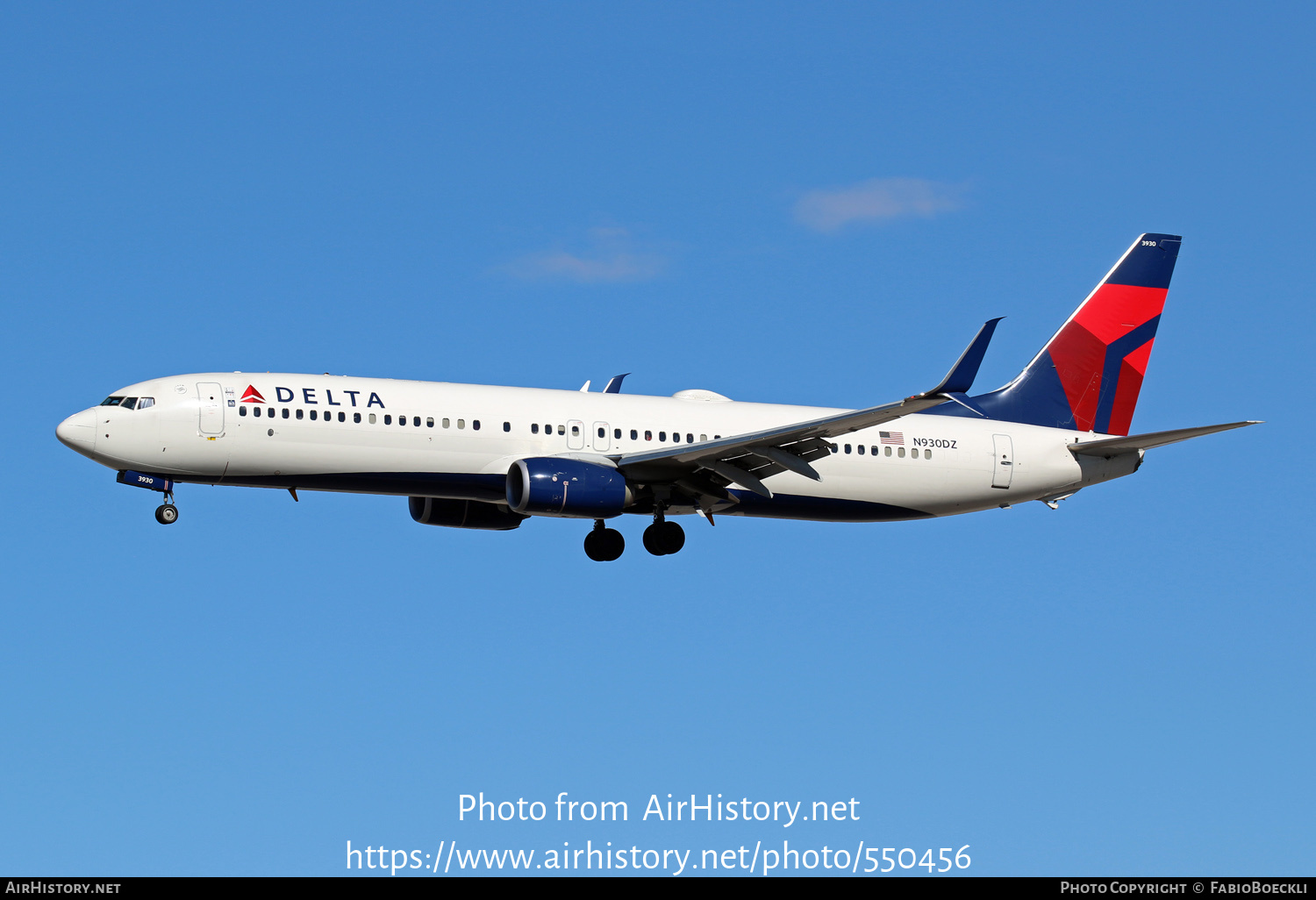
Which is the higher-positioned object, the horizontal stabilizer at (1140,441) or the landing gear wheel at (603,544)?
the horizontal stabilizer at (1140,441)

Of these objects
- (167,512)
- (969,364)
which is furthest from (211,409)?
(969,364)

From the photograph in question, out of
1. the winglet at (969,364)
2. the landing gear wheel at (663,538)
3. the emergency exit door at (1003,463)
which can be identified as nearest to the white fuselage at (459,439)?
the emergency exit door at (1003,463)

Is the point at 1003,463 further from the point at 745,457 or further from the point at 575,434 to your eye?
the point at 575,434

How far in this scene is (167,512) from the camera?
40.5 meters

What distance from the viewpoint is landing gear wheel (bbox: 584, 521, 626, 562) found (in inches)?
1777

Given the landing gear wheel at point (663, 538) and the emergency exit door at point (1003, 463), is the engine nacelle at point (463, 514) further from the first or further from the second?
the emergency exit door at point (1003, 463)

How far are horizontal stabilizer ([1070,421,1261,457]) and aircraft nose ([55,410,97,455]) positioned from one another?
28.0 meters

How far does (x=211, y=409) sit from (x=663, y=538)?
12.9m

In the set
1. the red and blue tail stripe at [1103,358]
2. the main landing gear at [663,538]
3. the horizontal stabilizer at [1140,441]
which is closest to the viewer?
the horizontal stabilizer at [1140,441]

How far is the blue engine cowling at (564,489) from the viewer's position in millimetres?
40375

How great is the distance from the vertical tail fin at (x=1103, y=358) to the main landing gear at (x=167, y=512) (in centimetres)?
2454
